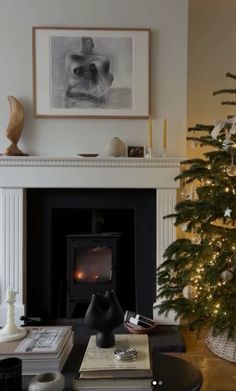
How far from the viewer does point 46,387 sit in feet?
3.44

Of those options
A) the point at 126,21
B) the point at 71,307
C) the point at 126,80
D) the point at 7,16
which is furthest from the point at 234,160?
the point at 7,16

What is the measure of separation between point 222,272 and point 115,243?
98cm

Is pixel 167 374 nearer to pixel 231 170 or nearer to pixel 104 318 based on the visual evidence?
pixel 104 318

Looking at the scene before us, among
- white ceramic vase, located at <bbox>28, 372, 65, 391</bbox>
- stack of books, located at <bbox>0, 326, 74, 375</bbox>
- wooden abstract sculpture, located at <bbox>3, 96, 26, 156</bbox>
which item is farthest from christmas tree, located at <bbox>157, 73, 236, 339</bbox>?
wooden abstract sculpture, located at <bbox>3, 96, 26, 156</bbox>

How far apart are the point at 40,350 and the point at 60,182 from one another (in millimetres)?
1546

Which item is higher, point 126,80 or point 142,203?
point 126,80

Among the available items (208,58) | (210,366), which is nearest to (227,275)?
(210,366)

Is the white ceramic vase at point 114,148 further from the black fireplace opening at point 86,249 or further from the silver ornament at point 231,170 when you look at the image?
the silver ornament at point 231,170

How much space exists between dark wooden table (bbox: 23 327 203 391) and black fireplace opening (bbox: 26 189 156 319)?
54.4 inches

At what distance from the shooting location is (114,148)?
2.62m

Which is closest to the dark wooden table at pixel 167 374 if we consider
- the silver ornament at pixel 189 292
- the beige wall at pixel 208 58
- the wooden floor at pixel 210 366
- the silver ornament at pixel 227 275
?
the wooden floor at pixel 210 366

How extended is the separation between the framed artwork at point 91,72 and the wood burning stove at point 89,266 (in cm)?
100

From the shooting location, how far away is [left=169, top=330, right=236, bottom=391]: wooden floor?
6.15 feet

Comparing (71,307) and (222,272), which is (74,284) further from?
(222,272)
